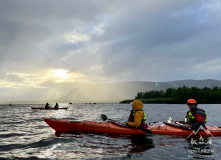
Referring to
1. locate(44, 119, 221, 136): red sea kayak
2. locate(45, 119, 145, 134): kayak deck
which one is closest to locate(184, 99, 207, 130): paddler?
locate(44, 119, 221, 136): red sea kayak

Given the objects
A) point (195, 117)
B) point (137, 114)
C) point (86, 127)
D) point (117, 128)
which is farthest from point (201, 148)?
point (86, 127)

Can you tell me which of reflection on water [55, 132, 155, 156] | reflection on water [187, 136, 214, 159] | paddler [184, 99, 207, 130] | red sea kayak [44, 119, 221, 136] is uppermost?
paddler [184, 99, 207, 130]

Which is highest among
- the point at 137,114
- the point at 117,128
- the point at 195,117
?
the point at 137,114

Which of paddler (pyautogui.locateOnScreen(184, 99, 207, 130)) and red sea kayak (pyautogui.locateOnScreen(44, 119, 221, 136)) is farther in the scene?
red sea kayak (pyautogui.locateOnScreen(44, 119, 221, 136))

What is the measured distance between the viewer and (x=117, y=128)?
999 centimetres

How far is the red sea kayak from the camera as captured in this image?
9.79 meters

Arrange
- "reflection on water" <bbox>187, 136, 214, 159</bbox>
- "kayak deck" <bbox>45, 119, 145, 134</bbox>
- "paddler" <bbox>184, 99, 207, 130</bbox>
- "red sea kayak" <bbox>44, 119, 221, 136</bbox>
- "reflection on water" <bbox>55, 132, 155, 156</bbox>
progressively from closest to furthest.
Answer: "reflection on water" <bbox>187, 136, 214, 159</bbox> → "reflection on water" <bbox>55, 132, 155, 156</bbox> → "paddler" <bbox>184, 99, 207, 130</bbox> → "red sea kayak" <bbox>44, 119, 221, 136</bbox> → "kayak deck" <bbox>45, 119, 145, 134</bbox>

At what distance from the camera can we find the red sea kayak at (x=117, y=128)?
32.1 feet

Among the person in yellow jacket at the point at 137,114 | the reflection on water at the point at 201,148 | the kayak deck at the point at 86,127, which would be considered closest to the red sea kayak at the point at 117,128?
the kayak deck at the point at 86,127

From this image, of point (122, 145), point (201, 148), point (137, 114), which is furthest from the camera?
point (137, 114)

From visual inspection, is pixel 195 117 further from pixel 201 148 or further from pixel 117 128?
pixel 117 128

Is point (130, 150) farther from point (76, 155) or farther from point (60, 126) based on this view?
point (60, 126)

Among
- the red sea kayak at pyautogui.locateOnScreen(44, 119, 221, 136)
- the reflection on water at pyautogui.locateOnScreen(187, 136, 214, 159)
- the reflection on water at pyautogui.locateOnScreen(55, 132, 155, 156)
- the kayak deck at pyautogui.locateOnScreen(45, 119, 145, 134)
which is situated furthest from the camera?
the kayak deck at pyautogui.locateOnScreen(45, 119, 145, 134)

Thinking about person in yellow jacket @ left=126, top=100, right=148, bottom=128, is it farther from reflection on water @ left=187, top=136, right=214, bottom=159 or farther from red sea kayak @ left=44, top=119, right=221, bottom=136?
reflection on water @ left=187, top=136, right=214, bottom=159
